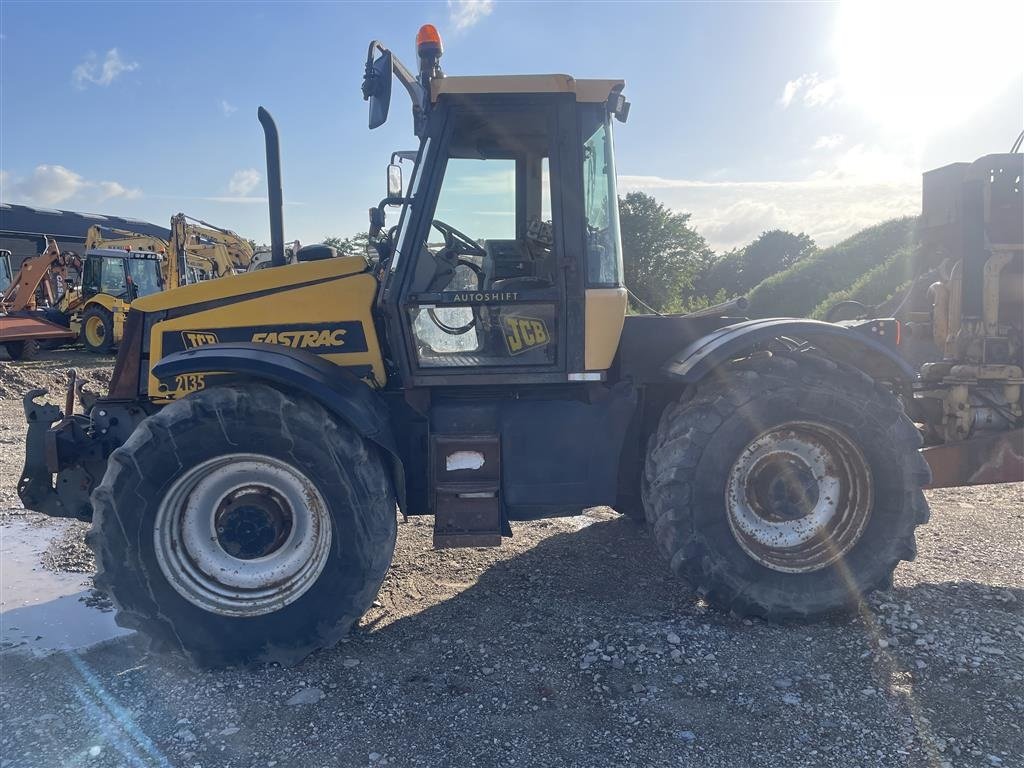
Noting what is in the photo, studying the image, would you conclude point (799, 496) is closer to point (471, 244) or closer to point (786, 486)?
point (786, 486)

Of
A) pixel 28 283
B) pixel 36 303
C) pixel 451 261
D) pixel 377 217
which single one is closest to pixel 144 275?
pixel 28 283

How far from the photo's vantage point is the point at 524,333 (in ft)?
12.3

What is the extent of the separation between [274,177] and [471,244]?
110 cm

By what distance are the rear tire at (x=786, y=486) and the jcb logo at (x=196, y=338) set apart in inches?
95.3

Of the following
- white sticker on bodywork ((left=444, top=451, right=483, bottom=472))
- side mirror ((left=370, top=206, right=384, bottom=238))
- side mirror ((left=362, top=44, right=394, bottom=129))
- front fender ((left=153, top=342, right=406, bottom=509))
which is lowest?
white sticker on bodywork ((left=444, top=451, right=483, bottom=472))

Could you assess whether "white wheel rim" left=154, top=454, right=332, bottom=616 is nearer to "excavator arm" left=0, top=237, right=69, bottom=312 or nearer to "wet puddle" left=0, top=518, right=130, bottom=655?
"wet puddle" left=0, top=518, right=130, bottom=655

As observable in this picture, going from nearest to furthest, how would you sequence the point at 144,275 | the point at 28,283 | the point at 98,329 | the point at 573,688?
1. the point at 573,688
2. the point at 98,329
3. the point at 144,275
4. the point at 28,283

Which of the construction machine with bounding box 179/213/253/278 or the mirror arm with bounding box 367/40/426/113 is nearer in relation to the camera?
the mirror arm with bounding box 367/40/426/113

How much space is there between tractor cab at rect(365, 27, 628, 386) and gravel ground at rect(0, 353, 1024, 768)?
1.32 meters

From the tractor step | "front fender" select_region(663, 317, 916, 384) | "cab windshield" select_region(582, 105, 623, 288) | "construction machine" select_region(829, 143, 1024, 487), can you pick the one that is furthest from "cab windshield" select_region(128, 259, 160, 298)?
"construction machine" select_region(829, 143, 1024, 487)

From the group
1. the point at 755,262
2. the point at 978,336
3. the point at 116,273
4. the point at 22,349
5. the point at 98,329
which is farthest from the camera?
the point at 755,262

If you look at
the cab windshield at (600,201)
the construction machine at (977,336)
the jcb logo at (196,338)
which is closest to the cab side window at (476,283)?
the cab windshield at (600,201)

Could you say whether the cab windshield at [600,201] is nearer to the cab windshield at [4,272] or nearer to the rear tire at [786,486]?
the rear tire at [786,486]

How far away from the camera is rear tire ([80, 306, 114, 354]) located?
56.7ft
